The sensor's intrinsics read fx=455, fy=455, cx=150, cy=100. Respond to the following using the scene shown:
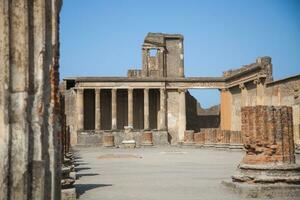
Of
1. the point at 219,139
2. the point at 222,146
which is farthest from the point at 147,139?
the point at 222,146

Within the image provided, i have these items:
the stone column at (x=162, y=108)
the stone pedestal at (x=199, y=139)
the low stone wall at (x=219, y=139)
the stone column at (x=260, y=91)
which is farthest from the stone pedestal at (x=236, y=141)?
the stone column at (x=162, y=108)

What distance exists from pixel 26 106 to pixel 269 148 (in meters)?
6.27

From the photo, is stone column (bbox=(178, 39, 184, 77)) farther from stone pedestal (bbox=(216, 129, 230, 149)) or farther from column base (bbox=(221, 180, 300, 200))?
column base (bbox=(221, 180, 300, 200))

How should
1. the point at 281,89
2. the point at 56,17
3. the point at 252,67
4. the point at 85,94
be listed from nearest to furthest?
the point at 56,17, the point at 281,89, the point at 252,67, the point at 85,94

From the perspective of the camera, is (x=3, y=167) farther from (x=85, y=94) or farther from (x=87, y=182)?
(x=85, y=94)

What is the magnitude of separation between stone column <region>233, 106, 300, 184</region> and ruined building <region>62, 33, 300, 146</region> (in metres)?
19.4

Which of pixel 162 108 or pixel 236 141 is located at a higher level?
pixel 162 108

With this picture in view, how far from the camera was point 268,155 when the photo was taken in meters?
8.67

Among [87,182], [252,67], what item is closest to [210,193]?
[87,182]

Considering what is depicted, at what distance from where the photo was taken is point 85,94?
129ft

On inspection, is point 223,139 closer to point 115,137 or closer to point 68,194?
point 115,137

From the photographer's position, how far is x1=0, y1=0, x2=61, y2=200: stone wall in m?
3.34

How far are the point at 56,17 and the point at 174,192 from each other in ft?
16.2

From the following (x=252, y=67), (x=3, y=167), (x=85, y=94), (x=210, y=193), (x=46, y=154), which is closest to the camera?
(x=3, y=167)
